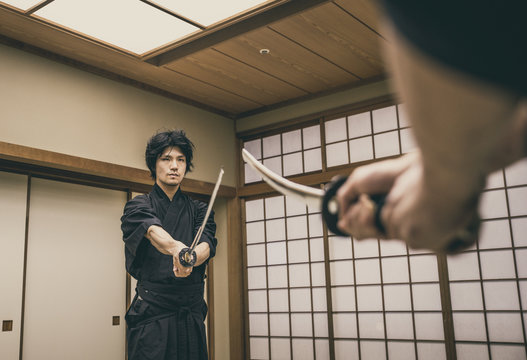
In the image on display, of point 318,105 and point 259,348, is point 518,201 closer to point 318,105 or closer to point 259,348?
point 318,105

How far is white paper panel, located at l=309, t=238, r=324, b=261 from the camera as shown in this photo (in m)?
5.12

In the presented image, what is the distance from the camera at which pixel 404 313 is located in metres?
4.59

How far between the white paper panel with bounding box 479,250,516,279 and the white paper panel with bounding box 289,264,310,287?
168 centimetres

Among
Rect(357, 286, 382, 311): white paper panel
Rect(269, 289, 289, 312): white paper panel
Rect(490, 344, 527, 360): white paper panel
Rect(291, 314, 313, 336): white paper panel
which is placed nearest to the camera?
Rect(490, 344, 527, 360): white paper panel

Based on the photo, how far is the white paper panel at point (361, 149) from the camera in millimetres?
4918

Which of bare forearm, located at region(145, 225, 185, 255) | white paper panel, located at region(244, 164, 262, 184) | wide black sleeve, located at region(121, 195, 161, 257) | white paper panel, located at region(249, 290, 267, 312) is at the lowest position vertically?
white paper panel, located at region(249, 290, 267, 312)

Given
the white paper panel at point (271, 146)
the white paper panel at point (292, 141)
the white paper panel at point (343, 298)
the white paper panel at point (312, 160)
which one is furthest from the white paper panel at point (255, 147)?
the white paper panel at point (343, 298)

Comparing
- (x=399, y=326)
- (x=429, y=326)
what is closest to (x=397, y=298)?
(x=399, y=326)

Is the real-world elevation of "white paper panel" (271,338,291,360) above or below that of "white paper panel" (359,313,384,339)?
below

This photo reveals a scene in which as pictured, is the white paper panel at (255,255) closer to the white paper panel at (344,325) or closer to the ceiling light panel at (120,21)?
the white paper panel at (344,325)

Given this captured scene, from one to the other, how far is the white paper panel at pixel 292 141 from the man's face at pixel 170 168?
2781 millimetres

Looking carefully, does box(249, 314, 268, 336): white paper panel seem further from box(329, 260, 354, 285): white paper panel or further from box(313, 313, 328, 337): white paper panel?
box(329, 260, 354, 285): white paper panel

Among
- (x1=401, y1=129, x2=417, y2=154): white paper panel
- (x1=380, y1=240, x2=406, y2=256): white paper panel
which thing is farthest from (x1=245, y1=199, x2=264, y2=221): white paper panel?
(x1=401, y1=129, x2=417, y2=154): white paper panel

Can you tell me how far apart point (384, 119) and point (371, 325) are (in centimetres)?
191
